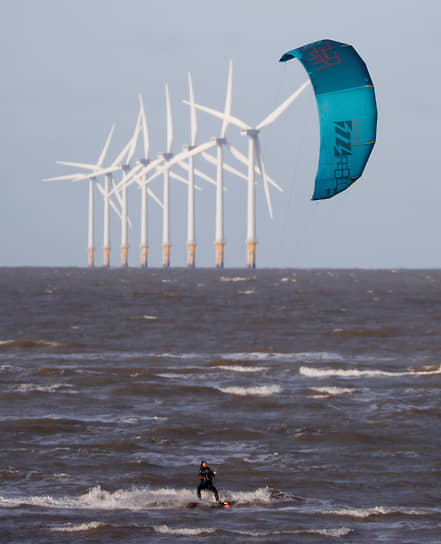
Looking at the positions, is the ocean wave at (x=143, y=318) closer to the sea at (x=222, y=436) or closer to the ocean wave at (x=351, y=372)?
the sea at (x=222, y=436)

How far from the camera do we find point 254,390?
47.1 metres

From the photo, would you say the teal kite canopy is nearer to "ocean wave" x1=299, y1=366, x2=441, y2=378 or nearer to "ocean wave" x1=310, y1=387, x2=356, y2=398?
"ocean wave" x1=310, y1=387, x2=356, y2=398

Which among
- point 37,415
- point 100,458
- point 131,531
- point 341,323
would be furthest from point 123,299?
point 131,531

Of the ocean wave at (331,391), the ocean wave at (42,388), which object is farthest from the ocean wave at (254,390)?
the ocean wave at (42,388)

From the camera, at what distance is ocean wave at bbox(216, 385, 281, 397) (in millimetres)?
46250

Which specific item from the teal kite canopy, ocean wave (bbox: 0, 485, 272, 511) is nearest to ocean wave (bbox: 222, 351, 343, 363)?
the teal kite canopy

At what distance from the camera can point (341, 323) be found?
87.9m

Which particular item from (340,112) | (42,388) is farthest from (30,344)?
(340,112)

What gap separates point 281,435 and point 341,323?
51668 mm

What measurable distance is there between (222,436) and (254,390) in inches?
417

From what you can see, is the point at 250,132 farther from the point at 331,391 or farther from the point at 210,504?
the point at 210,504

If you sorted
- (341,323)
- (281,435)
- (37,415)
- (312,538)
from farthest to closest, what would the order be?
(341,323) < (37,415) < (281,435) < (312,538)

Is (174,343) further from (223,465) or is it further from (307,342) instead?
(223,465)

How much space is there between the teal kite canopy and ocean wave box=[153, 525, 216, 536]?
10.9 m
